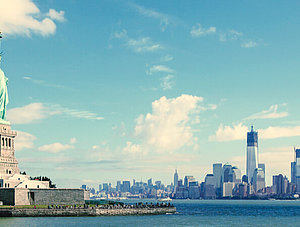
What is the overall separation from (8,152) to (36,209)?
24002 mm

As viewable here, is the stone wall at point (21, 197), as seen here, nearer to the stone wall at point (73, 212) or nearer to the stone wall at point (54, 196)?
the stone wall at point (54, 196)

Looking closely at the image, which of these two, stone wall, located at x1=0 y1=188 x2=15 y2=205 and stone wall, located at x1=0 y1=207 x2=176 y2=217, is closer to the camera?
stone wall, located at x1=0 y1=207 x2=176 y2=217

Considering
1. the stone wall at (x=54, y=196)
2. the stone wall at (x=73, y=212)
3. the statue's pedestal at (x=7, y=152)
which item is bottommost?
the stone wall at (x=73, y=212)

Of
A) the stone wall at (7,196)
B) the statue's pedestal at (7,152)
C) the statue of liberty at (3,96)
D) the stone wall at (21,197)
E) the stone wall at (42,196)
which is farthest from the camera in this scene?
the statue of liberty at (3,96)

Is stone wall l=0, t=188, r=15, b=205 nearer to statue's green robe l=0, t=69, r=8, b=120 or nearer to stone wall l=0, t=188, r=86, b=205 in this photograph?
stone wall l=0, t=188, r=86, b=205

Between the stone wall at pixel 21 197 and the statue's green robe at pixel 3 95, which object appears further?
the statue's green robe at pixel 3 95

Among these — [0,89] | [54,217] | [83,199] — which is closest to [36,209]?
[54,217]

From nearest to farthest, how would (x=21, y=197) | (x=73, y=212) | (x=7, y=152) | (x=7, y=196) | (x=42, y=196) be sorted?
(x=7, y=196), (x=73, y=212), (x=21, y=197), (x=42, y=196), (x=7, y=152)

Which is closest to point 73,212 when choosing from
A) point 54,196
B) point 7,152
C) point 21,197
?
point 54,196

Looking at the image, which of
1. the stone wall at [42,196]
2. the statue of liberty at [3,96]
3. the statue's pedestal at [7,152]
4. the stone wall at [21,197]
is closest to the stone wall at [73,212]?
the stone wall at [42,196]

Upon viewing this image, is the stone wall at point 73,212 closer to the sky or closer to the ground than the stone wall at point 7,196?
closer to the ground

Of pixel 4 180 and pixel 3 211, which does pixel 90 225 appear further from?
pixel 4 180

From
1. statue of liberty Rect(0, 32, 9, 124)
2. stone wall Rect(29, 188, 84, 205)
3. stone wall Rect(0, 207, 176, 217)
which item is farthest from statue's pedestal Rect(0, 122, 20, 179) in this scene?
stone wall Rect(0, 207, 176, 217)

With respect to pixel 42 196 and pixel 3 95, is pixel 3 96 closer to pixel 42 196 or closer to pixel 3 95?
pixel 3 95
